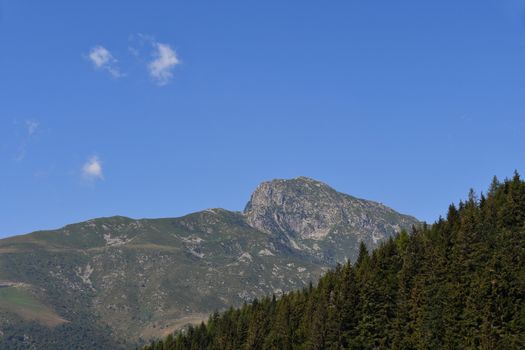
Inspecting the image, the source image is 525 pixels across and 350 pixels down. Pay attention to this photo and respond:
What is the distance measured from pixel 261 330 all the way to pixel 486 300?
74.0m

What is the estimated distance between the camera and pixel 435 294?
11794cm

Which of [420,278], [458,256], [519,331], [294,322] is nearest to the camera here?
[519,331]

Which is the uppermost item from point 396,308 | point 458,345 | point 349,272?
point 349,272

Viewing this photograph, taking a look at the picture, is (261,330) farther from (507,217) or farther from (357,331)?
(507,217)

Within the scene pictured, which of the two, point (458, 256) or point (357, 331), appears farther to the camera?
point (357, 331)

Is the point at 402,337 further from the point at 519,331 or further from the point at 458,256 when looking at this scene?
the point at 519,331

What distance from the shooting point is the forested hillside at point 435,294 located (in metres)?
107

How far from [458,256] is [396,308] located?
17373 millimetres

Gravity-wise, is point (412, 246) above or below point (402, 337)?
above

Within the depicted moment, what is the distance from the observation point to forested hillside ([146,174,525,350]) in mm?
106562

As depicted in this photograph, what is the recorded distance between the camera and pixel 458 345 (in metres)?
107

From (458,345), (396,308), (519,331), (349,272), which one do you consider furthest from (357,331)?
(519,331)

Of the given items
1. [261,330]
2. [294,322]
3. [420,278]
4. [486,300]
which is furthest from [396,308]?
[261,330]

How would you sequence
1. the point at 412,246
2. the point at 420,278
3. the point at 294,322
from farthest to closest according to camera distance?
the point at 294,322 → the point at 412,246 → the point at 420,278
